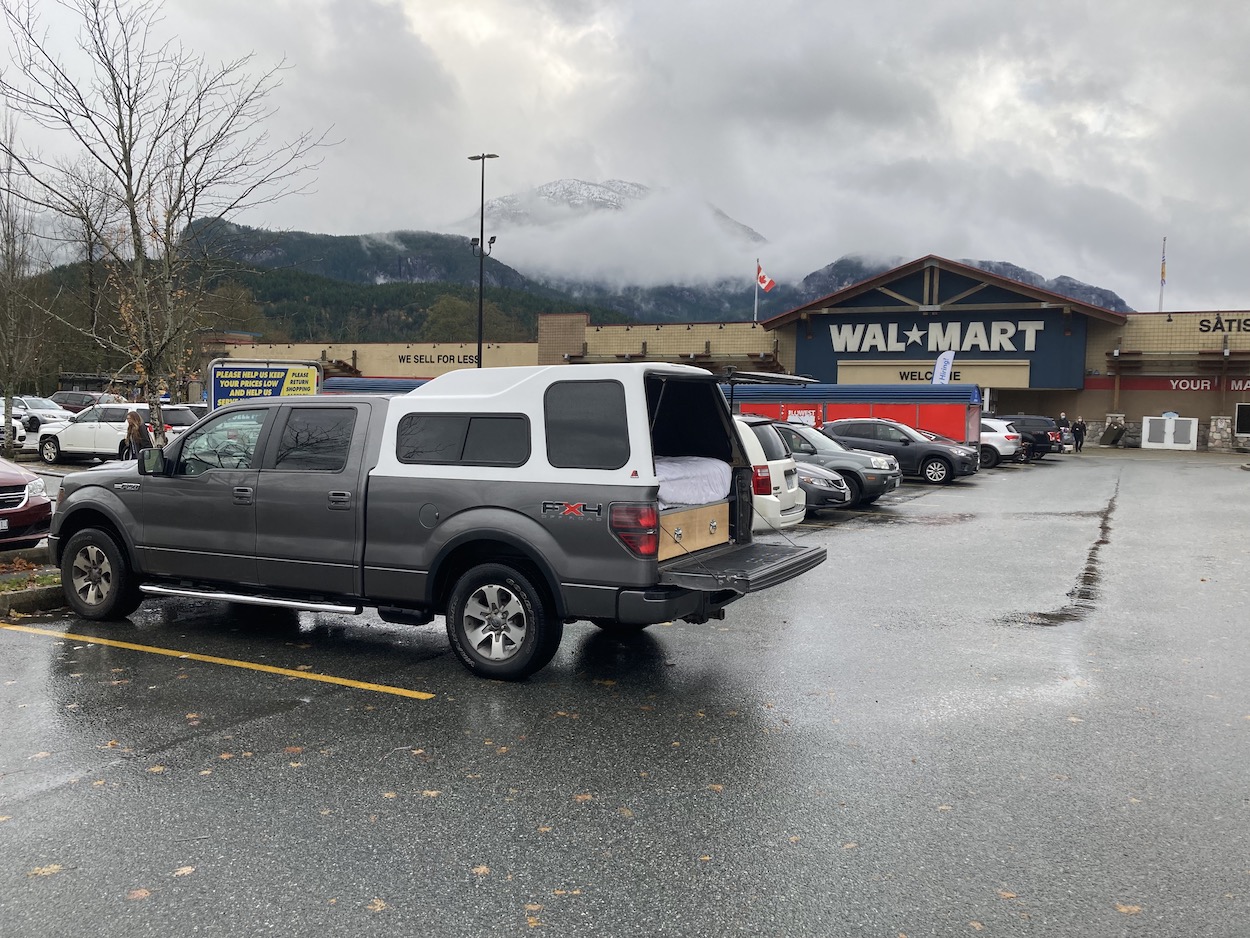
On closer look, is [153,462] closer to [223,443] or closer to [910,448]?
[223,443]

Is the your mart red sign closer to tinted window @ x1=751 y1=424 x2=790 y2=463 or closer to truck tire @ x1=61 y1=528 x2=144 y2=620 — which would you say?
tinted window @ x1=751 y1=424 x2=790 y2=463

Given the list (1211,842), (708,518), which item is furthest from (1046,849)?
(708,518)

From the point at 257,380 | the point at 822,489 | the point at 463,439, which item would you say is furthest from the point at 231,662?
the point at 257,380

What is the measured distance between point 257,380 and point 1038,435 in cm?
2702

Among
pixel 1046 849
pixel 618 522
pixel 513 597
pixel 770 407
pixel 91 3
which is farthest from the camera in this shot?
pixel 770 407

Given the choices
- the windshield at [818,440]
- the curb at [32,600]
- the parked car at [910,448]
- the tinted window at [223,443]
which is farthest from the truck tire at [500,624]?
the parked car at [910,448]

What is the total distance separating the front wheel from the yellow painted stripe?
65.0 ft

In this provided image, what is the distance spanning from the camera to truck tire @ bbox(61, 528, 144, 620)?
7.86 metres

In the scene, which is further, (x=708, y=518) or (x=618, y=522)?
(x=708, y=518)

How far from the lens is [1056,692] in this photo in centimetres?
636

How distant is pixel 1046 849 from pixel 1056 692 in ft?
8.31

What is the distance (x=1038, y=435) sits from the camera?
34250mm

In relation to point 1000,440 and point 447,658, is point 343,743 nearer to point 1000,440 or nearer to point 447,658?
point 447,658

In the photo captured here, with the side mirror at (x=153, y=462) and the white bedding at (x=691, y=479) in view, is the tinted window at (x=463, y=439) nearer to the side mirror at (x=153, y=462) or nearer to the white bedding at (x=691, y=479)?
the white bedding at (x=691, y=479)
